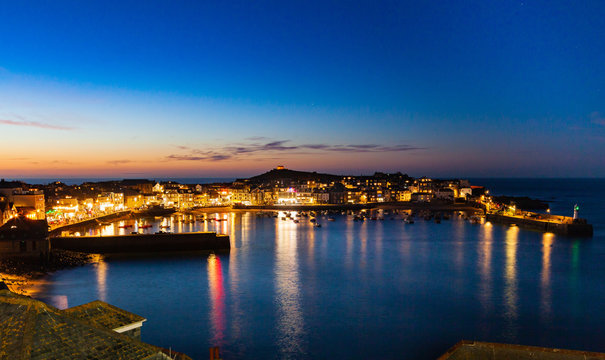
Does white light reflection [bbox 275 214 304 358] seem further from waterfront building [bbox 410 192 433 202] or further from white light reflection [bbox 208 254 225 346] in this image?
waterfront building [bbox 410 192 433 202]

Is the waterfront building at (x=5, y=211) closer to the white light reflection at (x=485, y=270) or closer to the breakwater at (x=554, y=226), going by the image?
the white light reflection at (x=485, y=270)

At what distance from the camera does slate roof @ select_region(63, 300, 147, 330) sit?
632cm

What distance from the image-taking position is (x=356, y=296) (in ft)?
64.2

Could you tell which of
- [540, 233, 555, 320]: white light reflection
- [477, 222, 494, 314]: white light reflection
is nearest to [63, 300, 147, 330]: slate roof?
[477, 222, 494, 314]: white light reflection

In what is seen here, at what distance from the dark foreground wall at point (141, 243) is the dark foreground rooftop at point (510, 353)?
24252mm

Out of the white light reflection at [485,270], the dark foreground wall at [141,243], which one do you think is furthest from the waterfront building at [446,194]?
the dark foreground wall at [141,243]

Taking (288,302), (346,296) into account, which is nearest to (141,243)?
(288,302)

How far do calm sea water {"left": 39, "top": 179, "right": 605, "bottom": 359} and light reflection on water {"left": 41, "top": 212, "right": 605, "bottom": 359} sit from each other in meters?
0.06

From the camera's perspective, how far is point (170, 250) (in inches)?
1213

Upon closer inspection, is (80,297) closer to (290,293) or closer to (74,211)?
(290,293)

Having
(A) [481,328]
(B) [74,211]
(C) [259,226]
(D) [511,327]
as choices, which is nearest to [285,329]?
(A) [481,328]

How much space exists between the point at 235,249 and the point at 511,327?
21597 mm

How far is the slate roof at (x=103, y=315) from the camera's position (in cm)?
632

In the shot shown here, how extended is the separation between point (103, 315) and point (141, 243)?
25688 millimetres
